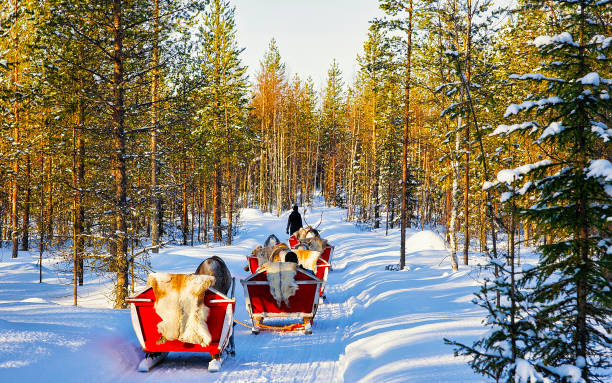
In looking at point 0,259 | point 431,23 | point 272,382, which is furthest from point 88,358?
point 0,259

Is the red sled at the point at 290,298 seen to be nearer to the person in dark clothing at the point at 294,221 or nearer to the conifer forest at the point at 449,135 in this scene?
the conifer forest at the point at 449,135

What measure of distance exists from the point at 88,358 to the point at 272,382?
275cm

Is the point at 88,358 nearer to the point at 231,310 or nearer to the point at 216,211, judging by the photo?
the point at 231,310

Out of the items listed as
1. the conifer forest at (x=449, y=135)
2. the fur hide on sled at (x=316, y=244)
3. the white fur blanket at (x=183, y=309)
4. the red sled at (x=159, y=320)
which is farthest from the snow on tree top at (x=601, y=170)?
the fur hide on sled at (x=316, y=244)

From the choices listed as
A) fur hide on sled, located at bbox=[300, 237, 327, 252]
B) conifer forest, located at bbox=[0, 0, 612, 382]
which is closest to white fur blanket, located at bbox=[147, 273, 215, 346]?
conifer forest, located at bbox=[0, 0, 612, 382]

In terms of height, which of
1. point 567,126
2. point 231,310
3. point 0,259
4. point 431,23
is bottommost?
point 0,259

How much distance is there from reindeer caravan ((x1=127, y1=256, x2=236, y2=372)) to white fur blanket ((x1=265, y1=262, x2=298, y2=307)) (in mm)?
2301

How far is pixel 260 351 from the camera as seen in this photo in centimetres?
774

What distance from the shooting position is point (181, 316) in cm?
655

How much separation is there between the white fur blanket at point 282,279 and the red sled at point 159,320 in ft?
7.68

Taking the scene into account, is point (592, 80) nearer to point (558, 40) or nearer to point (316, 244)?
point (558, 40)

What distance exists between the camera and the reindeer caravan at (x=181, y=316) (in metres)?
6.55

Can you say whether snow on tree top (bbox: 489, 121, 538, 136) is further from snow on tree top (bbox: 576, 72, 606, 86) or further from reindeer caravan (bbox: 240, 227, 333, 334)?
reindeer caravan (bbox: 240, 227, 333, 334)

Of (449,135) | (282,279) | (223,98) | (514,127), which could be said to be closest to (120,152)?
(282,279)
